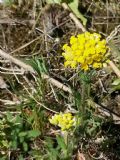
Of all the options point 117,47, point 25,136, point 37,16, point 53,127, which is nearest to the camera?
point 25,136

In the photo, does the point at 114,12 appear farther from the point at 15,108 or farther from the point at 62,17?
the point at 15,108

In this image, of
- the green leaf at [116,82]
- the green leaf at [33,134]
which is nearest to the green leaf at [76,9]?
the green leaf at [116,82]

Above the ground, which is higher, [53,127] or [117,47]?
[117,47]

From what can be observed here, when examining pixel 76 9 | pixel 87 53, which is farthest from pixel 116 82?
pixel 87 53

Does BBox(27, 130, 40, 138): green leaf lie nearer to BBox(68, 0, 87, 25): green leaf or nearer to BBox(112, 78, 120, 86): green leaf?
BBox(112, 78, 120, 86): green leaf

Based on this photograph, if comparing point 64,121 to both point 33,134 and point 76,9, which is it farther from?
point 76,9

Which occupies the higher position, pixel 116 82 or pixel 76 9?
pixel 76 9

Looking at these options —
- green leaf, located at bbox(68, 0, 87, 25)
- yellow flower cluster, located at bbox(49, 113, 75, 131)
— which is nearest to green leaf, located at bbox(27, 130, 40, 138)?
yellow flower cluster, located at bbox(49, 113, 75, 131)

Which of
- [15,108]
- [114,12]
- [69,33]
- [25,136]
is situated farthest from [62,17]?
[25,136]
